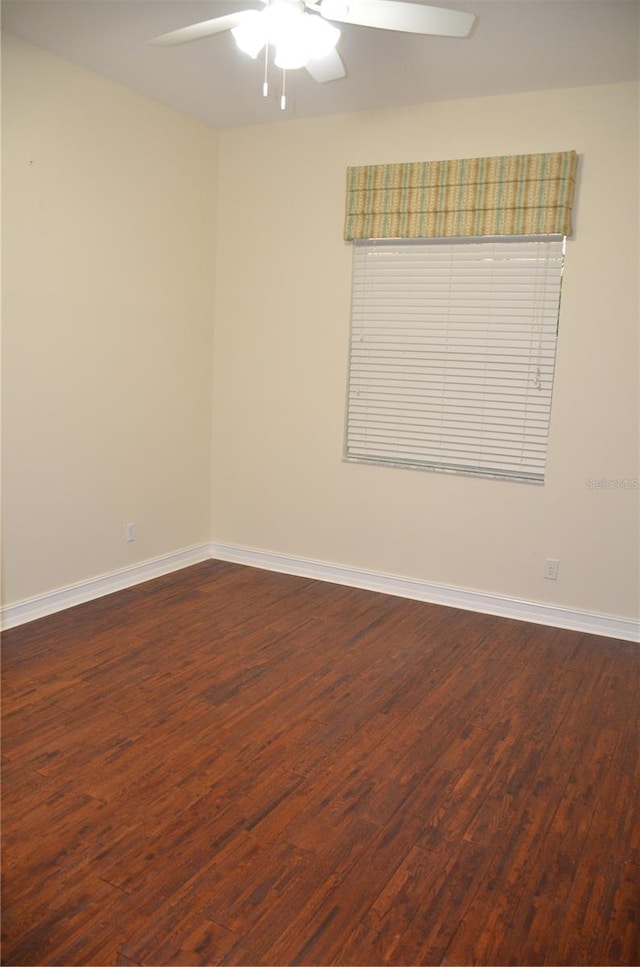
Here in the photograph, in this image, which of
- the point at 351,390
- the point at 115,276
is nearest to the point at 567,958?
the point at 351,390

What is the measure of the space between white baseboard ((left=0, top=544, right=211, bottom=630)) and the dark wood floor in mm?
92

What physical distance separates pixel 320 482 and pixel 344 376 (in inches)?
28.0

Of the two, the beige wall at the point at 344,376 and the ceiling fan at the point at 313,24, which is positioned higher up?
the ceiling fan at the point at 313,24

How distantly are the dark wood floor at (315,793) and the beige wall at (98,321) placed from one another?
661 millimetres

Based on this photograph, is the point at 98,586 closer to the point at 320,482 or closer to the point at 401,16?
the point at 320,482

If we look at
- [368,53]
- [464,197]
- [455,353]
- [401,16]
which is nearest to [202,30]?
[401,16]

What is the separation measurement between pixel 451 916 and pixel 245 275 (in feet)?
13.2

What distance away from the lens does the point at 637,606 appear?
402cm

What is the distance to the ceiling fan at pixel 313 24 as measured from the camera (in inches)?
97.5

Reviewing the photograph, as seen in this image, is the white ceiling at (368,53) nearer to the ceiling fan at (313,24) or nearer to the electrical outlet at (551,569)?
the ceiling fan at (313,24)

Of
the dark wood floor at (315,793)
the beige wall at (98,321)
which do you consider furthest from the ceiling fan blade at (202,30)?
the dark wood floor at (315,793)

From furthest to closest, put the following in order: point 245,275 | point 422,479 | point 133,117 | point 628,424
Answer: point 245,275 < point 422,479 < point 133,117 < point 628,424

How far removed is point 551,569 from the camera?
13.8 ft

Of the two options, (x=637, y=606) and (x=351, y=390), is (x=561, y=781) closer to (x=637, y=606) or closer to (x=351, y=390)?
(x=637, y=606)
